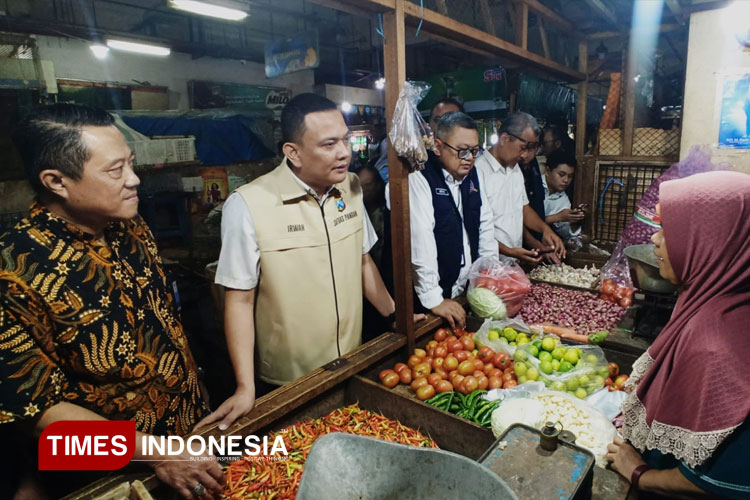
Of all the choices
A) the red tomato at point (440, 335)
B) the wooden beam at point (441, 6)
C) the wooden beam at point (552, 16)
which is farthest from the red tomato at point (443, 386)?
the wooden beam at point (552, 16)

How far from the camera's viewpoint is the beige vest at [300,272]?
244cm

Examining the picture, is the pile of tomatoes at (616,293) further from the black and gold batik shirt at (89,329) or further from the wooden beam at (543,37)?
the black and gold batik shirt at (89,329)

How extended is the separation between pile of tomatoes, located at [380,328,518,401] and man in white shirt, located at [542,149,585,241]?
11.0 ft

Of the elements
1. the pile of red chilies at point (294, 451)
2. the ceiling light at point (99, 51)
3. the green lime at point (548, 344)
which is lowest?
A: the pile of red chilies at point (294, 451)

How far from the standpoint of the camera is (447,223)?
358 centimetres

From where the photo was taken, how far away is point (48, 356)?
162 centimetres

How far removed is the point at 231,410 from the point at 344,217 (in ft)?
4.09

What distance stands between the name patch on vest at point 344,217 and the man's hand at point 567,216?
3.73 m

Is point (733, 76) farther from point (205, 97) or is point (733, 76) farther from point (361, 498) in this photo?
point (205, 97)

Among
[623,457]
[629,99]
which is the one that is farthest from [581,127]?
[623,457]

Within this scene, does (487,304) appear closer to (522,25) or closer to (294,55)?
(522,25)

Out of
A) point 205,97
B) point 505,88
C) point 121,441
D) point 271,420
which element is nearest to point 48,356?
point 121,441

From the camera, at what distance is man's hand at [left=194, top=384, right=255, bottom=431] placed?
192cm

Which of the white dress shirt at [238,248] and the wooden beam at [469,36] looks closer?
the white dress shirt at [238,248]
